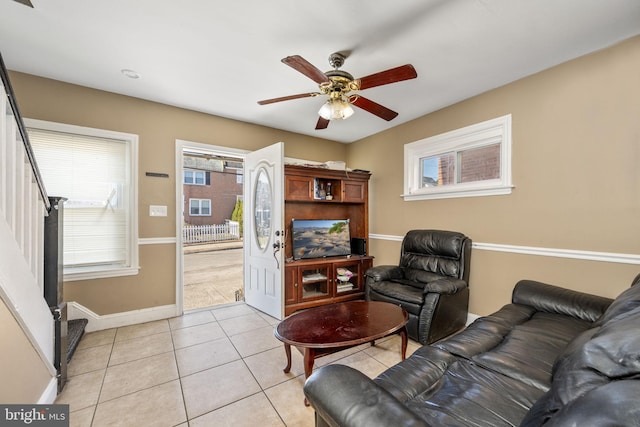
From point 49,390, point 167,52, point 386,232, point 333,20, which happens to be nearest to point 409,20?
point 333,20

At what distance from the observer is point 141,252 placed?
3096mm

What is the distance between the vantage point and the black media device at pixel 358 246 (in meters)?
3.98

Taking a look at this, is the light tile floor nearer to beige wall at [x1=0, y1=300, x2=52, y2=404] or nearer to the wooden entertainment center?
beige wall at [x1=0, y1=300, x2=52, y2=404]

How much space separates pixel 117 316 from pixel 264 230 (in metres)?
1.90

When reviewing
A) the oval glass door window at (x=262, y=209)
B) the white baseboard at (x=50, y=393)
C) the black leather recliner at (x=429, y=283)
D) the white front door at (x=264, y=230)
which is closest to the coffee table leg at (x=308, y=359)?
the black leather recliner at (x=429, y=283)

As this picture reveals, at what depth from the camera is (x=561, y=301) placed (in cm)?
199

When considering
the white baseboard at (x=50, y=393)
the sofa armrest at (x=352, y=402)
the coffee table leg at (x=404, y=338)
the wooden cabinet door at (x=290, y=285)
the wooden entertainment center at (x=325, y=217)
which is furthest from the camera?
the wooden entertainment center at (x=325, y=217)

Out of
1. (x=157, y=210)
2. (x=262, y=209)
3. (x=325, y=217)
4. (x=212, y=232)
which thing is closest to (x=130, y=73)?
(x=157, y=210)

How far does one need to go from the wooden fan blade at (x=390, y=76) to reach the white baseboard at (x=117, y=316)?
3351 mm

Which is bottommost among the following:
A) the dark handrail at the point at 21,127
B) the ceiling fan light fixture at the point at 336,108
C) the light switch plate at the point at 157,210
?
the light switch plate at the point at 157,210

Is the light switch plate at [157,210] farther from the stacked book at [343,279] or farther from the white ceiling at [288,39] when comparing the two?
the stacked book at [343,279]

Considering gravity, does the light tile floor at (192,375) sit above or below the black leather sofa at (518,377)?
below

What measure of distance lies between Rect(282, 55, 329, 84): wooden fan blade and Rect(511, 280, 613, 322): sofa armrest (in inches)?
94.0

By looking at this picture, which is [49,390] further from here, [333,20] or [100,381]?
[333,20]
